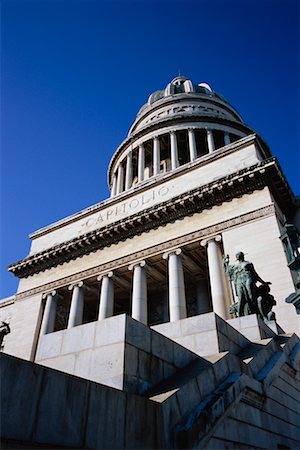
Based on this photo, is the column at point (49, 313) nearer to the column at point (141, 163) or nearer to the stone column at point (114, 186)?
the column at point (141, 163)

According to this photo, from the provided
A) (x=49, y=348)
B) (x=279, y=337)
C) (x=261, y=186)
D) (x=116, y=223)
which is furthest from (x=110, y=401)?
(x=116, y=223)

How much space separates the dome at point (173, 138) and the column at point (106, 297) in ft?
54.6

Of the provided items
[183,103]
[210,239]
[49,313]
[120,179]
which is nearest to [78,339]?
[210,239]

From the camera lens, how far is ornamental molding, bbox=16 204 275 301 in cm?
1914

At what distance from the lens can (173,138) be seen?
3994 centimetres

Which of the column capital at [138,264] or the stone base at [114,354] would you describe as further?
the column capital at [138,264]

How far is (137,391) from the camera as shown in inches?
207

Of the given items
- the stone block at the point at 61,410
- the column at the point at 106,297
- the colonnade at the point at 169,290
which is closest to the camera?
the stone block at the point at 61,410

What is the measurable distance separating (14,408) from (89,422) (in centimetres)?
88

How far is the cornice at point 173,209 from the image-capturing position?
19812mm

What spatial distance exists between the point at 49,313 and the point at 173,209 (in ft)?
38.4

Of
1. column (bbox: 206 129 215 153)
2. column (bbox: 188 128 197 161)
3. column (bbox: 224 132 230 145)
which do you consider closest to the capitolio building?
column (bbox: 188 128 197 161)

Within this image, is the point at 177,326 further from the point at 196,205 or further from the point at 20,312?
the point at 20,312

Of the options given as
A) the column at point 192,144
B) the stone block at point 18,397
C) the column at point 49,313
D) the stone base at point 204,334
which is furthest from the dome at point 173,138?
the stone block at point 18,397
